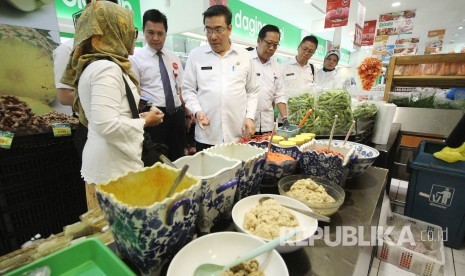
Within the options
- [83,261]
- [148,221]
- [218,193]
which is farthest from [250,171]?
[83,261]

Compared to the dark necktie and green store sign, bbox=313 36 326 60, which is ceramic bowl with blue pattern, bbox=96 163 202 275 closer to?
the dark necktie

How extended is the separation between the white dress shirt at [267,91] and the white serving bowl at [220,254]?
245cm

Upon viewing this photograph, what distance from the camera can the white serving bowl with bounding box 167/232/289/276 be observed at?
559 mm

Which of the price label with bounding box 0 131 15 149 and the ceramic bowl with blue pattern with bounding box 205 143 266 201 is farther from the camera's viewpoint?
the price label with bounding box 0 131 15 149

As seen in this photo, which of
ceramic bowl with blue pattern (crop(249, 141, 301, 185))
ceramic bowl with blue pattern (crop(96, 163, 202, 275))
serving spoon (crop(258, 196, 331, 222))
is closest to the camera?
ceramic bowl with blue pattern (crop(96, 163, 202, 275))

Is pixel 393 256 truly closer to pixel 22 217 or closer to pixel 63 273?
pixel 63 273

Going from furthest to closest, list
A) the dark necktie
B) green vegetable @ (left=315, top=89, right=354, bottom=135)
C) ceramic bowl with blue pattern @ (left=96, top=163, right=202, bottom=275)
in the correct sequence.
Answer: the dark necktie → green vegetable @ (left=315, top=89, right=354, bottom=135) → ceramic bowl with blue pattern @ (left=96, top=163, right=202, bottom=275)

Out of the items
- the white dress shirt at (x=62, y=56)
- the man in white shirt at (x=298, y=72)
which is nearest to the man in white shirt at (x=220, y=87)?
the white dress shirt at (x=62, y=56)

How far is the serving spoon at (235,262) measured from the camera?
558 millimetres

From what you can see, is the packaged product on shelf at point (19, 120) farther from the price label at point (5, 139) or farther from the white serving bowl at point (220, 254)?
the white serving bowl at point (220, 254)

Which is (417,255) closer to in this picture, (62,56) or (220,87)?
(220,87)

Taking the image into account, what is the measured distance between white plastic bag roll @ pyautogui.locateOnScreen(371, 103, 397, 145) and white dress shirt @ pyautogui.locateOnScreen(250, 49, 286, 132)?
124 cm

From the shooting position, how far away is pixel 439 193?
2164 millimetres

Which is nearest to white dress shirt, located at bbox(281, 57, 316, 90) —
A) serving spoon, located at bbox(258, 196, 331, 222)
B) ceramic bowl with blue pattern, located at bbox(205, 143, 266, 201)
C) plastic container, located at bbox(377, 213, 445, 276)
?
plastic container, located at bbox(377, 213, 445, 276)
